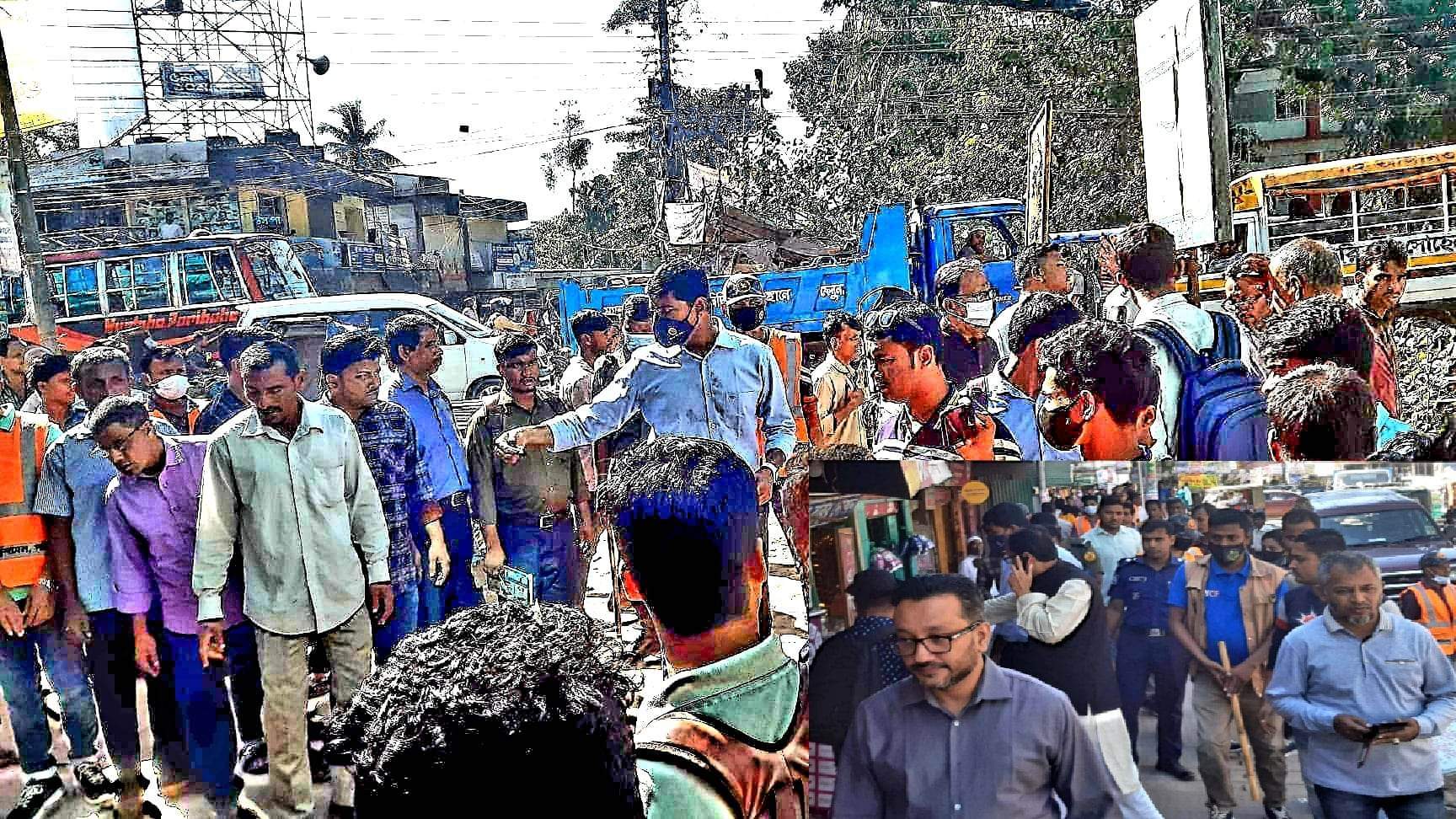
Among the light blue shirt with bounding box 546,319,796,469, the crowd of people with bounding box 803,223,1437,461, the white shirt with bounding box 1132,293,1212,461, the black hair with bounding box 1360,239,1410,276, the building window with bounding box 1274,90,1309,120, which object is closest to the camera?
the crowd of people with bounding box 803,223,1437,461

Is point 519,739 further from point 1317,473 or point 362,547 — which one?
point 362,547

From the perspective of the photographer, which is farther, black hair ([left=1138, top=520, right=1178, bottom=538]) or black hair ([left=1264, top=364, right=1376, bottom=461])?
→ black hair ([left=1264, top=364, right=1376, bottom=461])

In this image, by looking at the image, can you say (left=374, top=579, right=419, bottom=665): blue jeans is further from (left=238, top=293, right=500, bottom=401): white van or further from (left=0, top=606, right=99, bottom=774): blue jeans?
(left=238, top=293, right=500, bottom=401): white van

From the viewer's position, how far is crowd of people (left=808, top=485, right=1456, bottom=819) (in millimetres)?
2248

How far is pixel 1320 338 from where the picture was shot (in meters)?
3.80

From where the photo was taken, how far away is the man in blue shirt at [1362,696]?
2.29 m

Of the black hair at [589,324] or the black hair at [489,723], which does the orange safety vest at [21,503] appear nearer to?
the black hair at [589,324]

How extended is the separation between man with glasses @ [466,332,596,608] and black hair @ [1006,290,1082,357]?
5.77 feet

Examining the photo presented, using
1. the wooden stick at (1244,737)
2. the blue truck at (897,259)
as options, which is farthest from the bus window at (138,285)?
the wooden stick at (1244,737)

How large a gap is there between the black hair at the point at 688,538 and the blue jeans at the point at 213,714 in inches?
83.1

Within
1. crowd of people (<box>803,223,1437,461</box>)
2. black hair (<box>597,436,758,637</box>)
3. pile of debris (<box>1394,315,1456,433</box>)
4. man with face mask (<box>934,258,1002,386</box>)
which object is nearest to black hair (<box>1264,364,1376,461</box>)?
crowd of people (<box>803,223,1437,461</box>)

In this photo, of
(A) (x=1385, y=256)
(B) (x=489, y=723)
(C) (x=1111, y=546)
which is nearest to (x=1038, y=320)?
(A) (x=1385, y=256)

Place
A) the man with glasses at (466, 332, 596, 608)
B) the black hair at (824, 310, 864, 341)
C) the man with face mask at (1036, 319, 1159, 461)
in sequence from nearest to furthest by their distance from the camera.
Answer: the man with face mask at (1036, 319, 1159, 461) < the man with glasses at (466, 332, 596, 608) < the black hair at (824, 310, 864, 341)

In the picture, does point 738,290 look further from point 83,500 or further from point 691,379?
point 83,500
